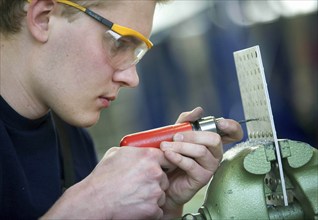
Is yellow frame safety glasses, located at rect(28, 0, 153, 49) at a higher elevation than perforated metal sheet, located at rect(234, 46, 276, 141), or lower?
higher

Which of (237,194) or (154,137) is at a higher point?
(154,137)

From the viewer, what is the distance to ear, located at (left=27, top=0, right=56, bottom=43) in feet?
3.98

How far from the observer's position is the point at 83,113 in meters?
1.31

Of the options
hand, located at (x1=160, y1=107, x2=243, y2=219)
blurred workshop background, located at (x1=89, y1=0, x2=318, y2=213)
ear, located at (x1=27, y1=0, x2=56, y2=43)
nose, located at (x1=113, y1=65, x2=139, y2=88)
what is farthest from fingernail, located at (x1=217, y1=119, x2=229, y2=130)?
blurred workshop background, located at (x1=89, y1=0, x2=318, y2=213)

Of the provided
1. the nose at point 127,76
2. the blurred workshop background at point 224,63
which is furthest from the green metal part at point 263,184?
the blurred workshop background at point 224,63

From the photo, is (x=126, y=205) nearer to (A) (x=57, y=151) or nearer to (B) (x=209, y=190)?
(B) (x=209, y=190)

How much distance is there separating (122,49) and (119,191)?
1.32 feet

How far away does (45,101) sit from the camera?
1363 millimetres

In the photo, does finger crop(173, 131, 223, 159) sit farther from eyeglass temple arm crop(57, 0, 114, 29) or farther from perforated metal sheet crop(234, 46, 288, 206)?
eyeglass temple arm crop(57, 0, 114, 29)

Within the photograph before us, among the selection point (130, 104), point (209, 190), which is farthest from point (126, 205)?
point (130, 104)

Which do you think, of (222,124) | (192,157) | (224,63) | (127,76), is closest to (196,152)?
(192,157)

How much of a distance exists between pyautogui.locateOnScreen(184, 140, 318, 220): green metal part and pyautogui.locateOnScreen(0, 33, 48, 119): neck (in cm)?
61

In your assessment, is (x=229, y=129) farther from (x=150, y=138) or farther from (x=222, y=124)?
(x=150, y=138)

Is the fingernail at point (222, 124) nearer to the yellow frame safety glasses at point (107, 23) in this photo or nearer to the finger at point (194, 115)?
the finger at point (194, 115)
